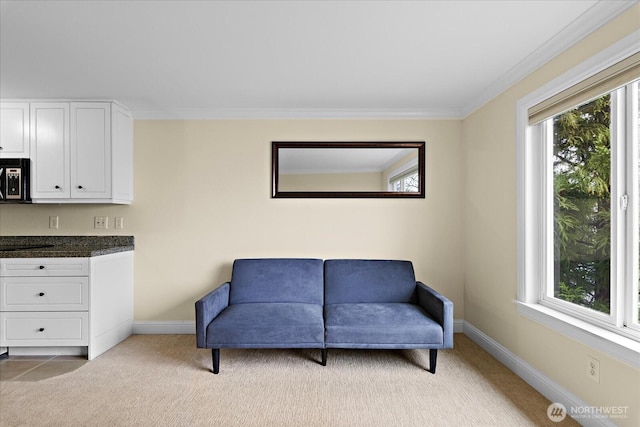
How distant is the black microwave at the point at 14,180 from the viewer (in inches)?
133

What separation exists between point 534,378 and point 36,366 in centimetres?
378

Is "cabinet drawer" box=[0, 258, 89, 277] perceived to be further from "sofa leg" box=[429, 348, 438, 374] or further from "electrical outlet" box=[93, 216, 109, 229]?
"sofa leg" box=[429, 348, 438, 374]

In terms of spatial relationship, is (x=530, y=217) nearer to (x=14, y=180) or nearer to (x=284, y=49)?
(x=284, y=49)

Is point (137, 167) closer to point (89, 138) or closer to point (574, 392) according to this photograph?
point (89, 138)

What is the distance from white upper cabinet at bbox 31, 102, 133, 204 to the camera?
11.2 feet

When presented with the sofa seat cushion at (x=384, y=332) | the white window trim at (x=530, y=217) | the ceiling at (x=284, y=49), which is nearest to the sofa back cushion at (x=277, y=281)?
the sofa seat cushion at (x=384, y=332)

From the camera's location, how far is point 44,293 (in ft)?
10.2

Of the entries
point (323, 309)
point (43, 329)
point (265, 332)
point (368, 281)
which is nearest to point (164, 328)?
point (43, 329)

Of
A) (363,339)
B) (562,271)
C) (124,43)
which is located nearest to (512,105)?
(562,271)

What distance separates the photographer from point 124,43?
236cm

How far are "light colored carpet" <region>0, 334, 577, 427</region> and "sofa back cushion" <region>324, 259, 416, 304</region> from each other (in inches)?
18.8

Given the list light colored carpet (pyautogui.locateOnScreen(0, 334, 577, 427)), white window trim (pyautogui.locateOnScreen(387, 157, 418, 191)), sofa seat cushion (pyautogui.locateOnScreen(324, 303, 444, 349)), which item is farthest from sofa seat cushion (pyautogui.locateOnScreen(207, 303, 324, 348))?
white window trim (pyautogui.locateOnScreen(387, 157, 418, 191))

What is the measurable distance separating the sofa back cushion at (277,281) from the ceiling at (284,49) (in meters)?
1.55

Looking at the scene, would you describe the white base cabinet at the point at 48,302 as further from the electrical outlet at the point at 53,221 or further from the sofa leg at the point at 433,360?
the sofa leg at the point at 433,360
